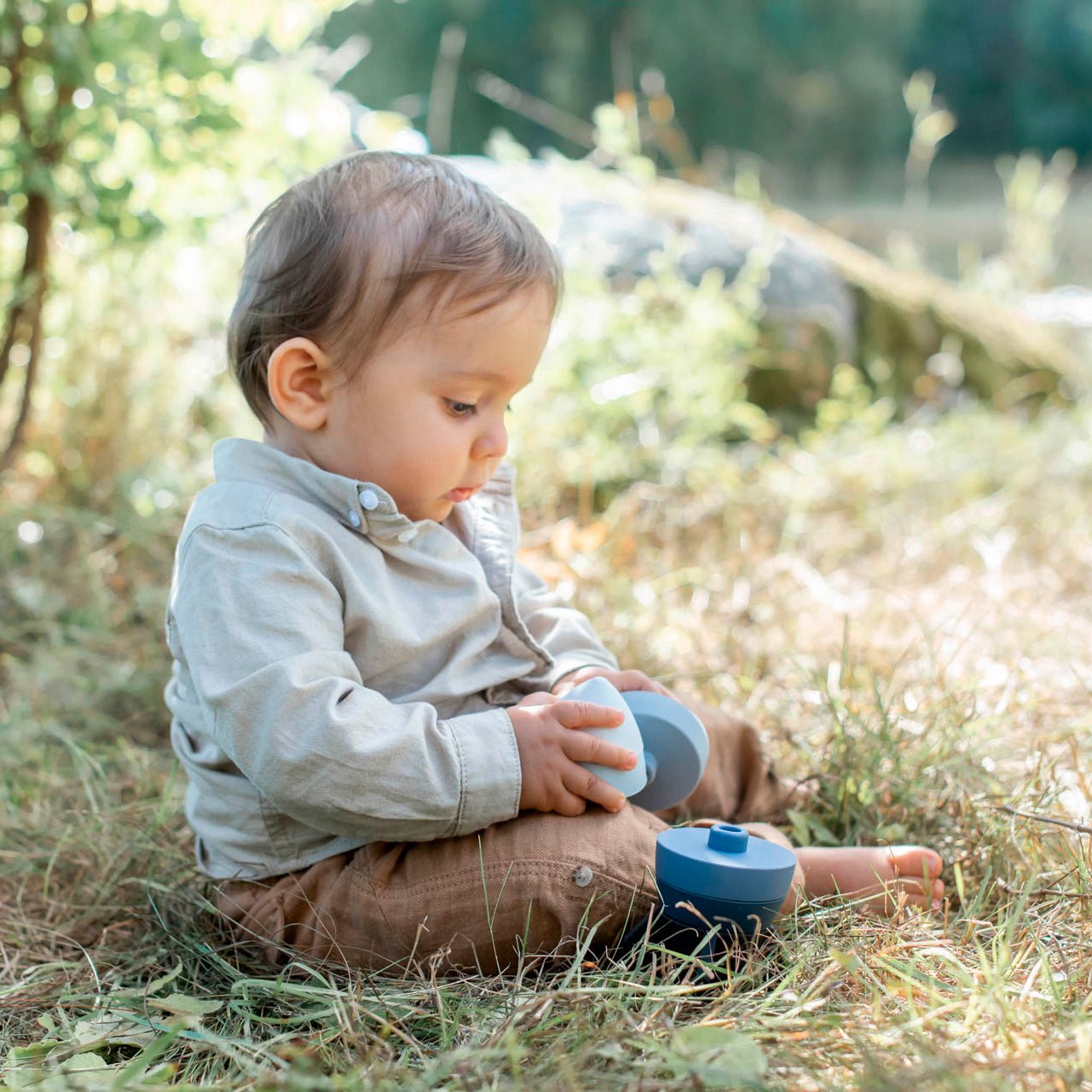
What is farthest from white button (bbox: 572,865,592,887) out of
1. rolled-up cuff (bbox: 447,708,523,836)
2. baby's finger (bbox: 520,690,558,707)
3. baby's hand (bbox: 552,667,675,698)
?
baby's hand (bbox: 552,667,675,698)

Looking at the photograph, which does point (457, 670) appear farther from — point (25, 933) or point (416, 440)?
point (25, 933)

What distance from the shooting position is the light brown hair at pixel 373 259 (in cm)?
145

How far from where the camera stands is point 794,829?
5.61ft

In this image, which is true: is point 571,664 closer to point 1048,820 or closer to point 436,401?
point 436,401

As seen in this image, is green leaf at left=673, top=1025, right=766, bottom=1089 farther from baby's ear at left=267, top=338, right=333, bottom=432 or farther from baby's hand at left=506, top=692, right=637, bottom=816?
baby's ear at left=267, top=338, right=333, bottom=432

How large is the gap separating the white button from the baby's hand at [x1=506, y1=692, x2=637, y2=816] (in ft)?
0.23

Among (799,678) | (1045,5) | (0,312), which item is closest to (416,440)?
(799,678)

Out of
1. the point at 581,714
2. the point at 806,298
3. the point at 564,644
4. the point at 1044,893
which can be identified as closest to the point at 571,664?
the point at 564,644

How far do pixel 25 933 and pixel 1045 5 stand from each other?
28503 mm

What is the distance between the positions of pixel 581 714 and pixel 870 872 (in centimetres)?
46

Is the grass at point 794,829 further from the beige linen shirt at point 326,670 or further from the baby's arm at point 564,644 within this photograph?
the baby's arm at point 564,644

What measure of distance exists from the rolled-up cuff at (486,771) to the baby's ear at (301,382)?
17.1 inches

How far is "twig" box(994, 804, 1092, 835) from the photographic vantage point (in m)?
1.48

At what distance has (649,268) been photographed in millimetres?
4129
